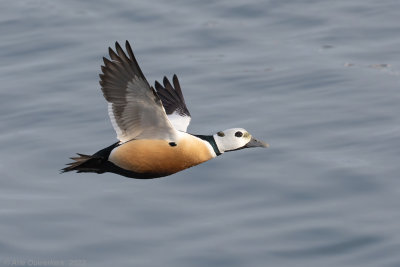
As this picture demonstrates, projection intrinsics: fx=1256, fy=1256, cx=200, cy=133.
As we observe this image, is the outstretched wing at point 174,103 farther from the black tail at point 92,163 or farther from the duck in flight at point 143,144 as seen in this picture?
the black tail at point 92,163

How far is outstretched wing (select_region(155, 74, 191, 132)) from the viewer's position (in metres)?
16.0

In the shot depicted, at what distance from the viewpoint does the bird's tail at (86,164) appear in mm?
14477

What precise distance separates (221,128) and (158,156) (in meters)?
8.21

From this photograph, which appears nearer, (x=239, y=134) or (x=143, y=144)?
(x=143, y=144)

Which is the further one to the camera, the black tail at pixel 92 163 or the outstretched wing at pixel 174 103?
the outstretched wing at pixel 174 103

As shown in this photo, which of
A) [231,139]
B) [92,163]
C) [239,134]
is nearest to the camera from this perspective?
[92,163]

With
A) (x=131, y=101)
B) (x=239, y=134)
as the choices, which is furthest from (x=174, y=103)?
(x=131, y=101)

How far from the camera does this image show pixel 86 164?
1454 centimetres

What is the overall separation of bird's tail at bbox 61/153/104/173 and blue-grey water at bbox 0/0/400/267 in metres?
5.33

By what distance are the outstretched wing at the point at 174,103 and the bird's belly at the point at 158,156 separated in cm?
134

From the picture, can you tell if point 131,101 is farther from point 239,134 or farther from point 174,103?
point 174,103

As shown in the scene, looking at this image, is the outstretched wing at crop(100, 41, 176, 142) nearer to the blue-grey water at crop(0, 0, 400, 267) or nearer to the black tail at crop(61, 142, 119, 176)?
the black tail at crop(61, 142, 119, 176)

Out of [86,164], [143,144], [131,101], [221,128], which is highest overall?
[221,128]

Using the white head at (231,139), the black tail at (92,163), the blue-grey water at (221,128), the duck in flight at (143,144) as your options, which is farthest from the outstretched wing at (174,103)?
the blue-grey water at (221,128)
